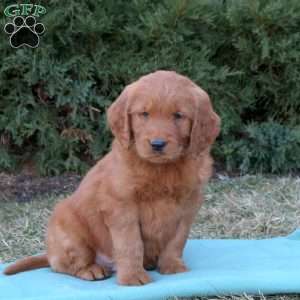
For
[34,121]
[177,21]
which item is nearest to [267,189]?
[177,21]

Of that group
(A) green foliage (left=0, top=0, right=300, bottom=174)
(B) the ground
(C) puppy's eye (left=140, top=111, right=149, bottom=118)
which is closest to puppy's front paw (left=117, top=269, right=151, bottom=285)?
(C) puppy's eye (left=140, top=111, right=149, bottom=118)

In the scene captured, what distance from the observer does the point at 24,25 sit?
281 inches

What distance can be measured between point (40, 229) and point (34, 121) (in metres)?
1.69

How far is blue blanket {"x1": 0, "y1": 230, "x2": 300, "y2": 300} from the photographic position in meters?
3.69

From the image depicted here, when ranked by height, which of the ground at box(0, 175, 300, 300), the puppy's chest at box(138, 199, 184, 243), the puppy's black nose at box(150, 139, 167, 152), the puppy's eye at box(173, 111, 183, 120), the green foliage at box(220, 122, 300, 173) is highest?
the puppy's eye at box(173, 111, 183, 120)

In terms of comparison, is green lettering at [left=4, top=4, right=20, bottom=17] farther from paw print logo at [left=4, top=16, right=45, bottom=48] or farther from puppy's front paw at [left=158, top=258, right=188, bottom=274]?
puppy's front paw at [left=158, top=258, right=188, bottom=274]

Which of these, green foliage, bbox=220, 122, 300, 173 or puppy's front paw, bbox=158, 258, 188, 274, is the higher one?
puppy's front paw, bbox=158, 258, 188, 274

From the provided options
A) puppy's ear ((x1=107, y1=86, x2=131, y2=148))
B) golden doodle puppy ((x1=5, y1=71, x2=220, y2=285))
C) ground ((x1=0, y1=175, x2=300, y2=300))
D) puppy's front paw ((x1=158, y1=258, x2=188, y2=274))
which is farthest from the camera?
ground ((x1=0, y1=175, x2=300, y2=300))

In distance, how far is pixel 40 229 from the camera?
600 cm

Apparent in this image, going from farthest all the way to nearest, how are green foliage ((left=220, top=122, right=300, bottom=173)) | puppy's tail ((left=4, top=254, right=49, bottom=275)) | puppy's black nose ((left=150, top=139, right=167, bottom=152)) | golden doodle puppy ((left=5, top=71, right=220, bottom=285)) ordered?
1. green foliage ((left=220, top=122, right=300, bottom=173))
2. puppy's tail ((left=4, top=254, right=49, bottom=275))
3. golden doodle puppy ((left=5, top=71, right=220, bottom=285))
4. puppy's black nose ((left=150, top=139, right=167, bottom=152))

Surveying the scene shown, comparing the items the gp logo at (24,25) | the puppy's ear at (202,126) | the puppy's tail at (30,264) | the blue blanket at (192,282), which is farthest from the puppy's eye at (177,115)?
the gp logo at (24,25)

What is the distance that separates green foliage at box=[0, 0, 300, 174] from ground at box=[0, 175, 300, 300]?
0.33 m

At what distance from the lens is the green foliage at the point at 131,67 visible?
281 inches

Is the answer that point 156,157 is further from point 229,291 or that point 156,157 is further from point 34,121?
point 34,121
